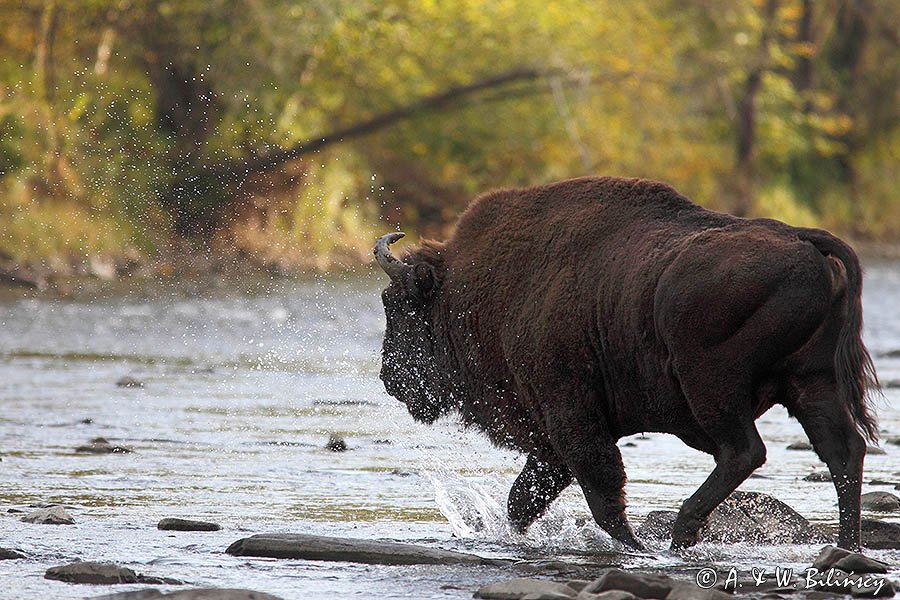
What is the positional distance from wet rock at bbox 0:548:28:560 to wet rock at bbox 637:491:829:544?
282 centimetres

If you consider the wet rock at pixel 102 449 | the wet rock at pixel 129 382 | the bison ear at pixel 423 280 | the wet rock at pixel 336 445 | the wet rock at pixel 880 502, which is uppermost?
the bison ear at pixel 423 280

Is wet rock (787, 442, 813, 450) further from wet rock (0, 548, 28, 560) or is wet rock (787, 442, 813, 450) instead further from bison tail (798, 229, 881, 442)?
wet rock (0, 548, 28, 560)

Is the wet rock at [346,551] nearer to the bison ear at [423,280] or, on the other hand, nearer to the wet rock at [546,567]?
the wet rock at [546,567]

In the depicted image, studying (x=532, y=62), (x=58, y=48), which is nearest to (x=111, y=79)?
(x=58, y=48)

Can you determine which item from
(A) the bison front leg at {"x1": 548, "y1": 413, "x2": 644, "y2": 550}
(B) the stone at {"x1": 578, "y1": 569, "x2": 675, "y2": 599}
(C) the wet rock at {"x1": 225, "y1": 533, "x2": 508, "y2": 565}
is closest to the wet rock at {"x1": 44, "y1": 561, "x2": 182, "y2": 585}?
(C) the wet rock at {"x1": 225, "y1": 533, "x2": 508, "y2": 565}

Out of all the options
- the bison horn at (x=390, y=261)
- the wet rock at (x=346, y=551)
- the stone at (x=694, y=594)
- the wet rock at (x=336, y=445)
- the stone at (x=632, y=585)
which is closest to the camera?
the stone at (x=694, y=594)

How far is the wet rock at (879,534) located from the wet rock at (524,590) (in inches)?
72.7

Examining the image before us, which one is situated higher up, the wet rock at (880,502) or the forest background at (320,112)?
the forest background at (320,112)

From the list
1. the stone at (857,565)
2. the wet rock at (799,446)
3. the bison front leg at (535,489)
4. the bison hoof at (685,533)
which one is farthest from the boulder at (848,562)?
the wet rock at (799,446)

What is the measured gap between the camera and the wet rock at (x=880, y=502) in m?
7.59

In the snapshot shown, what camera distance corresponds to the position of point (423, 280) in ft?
26.4

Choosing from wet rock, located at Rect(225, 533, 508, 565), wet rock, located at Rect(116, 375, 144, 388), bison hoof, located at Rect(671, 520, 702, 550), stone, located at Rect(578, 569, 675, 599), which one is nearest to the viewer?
stone, located at Rect(578, 569, 675, 599)

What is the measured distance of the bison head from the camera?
8.08 meters

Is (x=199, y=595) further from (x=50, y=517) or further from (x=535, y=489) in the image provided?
(x=535, y=489)
